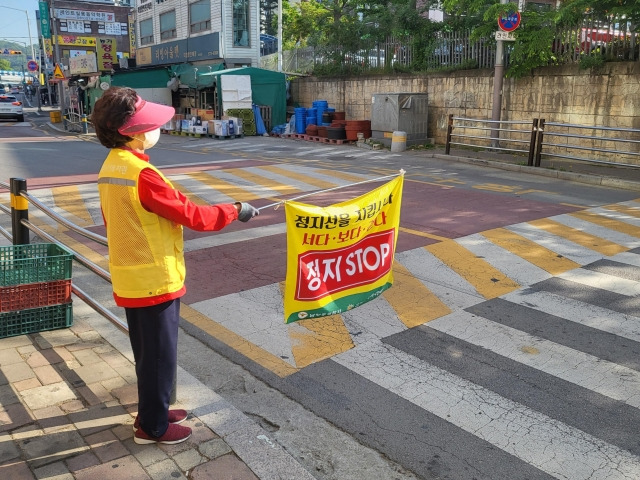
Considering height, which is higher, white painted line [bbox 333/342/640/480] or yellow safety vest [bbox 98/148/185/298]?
yellow safety vest [bbox 98/148/185/298]

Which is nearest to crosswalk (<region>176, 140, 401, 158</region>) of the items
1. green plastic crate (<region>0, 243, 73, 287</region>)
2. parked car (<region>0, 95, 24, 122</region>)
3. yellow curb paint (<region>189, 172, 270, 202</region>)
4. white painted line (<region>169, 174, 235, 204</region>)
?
yellow curb paint (<region>189, 172, 270, 202</region>)

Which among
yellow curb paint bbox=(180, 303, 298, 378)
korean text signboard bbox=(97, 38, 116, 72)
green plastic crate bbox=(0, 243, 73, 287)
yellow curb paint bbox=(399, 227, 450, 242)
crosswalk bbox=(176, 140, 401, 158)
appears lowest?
yellow curb paint bbox=(180, 303, 298, 378)

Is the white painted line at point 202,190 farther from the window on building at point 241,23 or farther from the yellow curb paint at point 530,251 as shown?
the window on building at point 241,23

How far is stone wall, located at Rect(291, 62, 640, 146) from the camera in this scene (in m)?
15.5

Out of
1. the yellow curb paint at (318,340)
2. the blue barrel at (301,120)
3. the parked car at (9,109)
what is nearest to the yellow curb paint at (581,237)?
the yellow curb paint at (318,340)

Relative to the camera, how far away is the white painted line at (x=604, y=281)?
6332 mm

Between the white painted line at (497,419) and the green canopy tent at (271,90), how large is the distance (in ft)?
81.2

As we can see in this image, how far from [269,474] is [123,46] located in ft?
287

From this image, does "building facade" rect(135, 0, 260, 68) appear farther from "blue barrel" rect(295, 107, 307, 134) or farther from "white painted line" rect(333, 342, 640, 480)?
"white painted line" rect(333, 342, 640, 480)

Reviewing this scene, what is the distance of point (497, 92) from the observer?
57.4 feet

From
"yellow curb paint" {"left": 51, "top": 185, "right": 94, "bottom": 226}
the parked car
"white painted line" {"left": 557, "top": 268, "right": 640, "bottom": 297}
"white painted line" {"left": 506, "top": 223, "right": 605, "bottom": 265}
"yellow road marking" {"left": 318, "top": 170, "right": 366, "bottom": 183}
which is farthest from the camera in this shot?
the parked car

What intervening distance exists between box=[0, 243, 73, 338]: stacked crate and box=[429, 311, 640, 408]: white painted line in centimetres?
321

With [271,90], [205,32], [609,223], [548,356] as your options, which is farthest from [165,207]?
[205,32]

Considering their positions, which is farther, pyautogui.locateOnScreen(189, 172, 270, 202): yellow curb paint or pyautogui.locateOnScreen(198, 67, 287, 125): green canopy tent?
pyautogui.locateOnScreen(198, 67, 287, 125): green canopy tent
